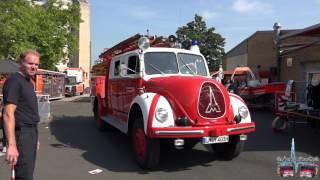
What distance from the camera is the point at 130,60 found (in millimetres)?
10922

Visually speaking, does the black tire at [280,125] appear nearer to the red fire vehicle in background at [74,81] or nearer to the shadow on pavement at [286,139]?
the shadow on pavement at [286,139]

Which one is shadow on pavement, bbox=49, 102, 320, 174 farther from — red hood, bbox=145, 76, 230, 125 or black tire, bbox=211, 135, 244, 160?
red hood, bbox=145, 76, 230, 125

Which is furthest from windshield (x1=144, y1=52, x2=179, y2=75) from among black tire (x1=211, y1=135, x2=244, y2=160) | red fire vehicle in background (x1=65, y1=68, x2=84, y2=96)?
red fire vehicle in background (x1=65, y1=68, x2=84, y2=96)

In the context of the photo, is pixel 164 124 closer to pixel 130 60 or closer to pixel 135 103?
pixel 135 103

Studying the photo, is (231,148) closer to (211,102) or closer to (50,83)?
(211,102)

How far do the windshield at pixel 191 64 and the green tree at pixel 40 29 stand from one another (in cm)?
2662

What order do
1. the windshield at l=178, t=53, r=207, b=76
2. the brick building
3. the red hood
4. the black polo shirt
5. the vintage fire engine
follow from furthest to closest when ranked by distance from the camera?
the brick building
the windshield at l=178, t=53, r=207, b=76
the red hood
the vintage fire engine
the black polo shirt

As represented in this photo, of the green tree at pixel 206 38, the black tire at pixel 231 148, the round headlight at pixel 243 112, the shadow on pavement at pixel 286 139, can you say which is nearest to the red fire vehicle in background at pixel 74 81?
the green tree at pixel 206 38

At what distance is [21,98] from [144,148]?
3828mm

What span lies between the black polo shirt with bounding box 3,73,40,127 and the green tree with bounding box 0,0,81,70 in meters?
31.2

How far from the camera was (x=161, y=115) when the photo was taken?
8172 mm

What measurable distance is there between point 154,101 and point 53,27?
3283 cm

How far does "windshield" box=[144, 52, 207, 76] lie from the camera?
33.1ft

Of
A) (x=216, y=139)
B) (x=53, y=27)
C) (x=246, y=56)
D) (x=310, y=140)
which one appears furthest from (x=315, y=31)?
(x=246, y=56)
